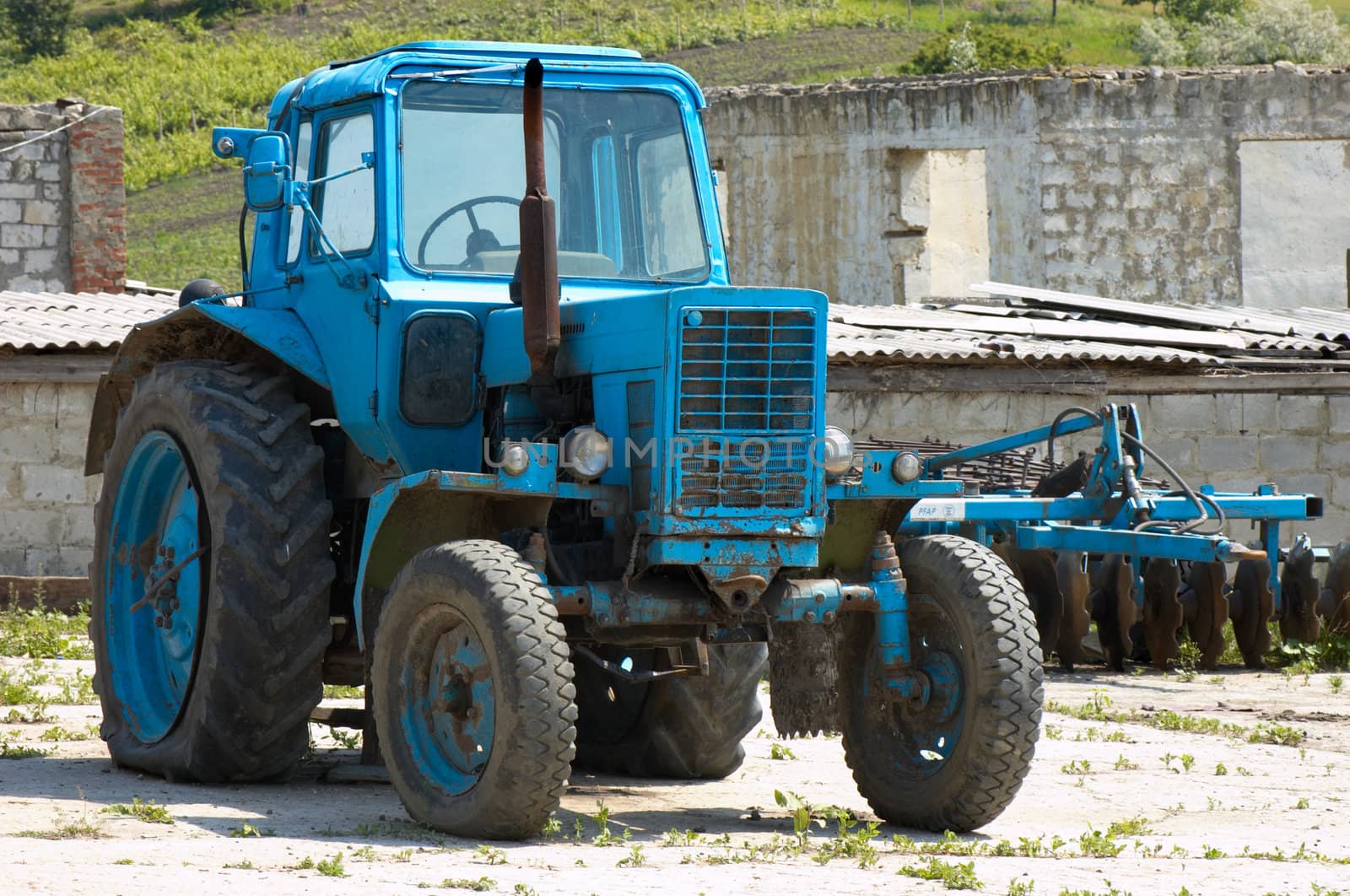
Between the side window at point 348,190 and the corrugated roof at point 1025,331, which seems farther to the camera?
the corrugated roof at point 1025,331

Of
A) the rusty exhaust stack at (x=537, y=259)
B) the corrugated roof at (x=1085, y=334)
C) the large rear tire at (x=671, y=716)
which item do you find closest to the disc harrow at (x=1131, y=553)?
Result: the corrugated roof at (x=1085, y=334)

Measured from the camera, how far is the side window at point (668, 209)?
290 inches

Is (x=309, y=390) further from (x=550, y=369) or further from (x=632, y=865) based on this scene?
(x=632, y=865)

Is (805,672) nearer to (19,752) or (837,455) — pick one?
(837,455)

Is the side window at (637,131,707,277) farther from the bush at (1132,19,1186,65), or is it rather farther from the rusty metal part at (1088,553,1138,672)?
the bush at (1132,19,1186,65)

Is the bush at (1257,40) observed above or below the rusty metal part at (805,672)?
above

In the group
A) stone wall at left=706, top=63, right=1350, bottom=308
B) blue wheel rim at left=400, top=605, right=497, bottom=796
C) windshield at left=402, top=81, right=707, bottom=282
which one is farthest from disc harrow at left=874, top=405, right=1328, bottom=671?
stone wall at left=706, top=63, right=1350, bottom=308

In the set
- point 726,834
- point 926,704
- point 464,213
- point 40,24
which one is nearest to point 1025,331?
point 464,213

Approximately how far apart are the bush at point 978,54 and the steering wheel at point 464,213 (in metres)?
39.5

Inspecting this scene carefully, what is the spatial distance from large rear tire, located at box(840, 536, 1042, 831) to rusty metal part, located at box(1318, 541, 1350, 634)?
266 inches

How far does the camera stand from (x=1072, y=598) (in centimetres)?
1180

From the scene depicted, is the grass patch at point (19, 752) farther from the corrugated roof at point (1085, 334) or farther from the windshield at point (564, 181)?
the corrugated roof at point (1085, 334)

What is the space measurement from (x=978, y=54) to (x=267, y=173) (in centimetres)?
4332

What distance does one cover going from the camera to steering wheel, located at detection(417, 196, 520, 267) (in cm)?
701
